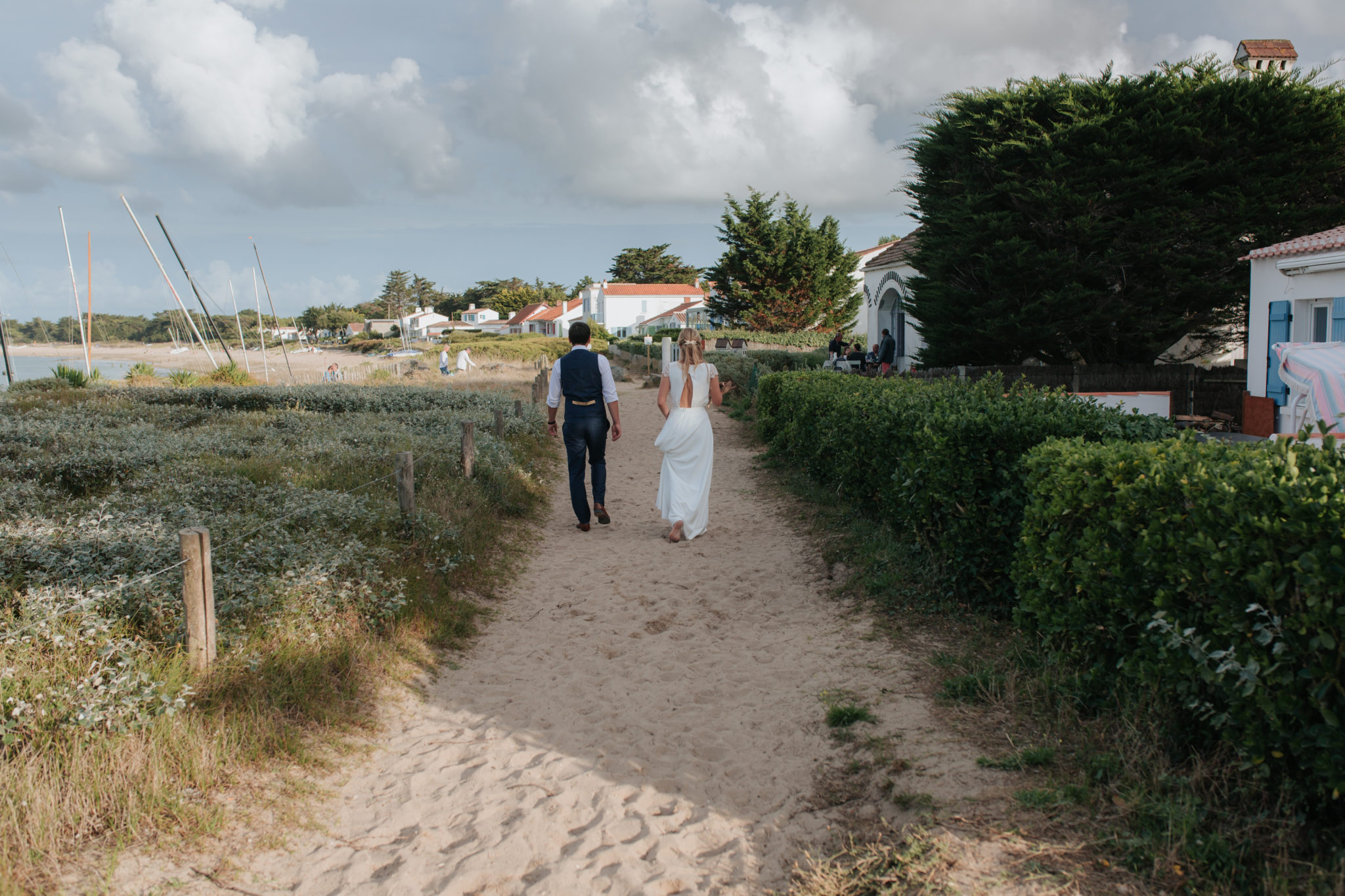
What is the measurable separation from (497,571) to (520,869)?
4.04 m

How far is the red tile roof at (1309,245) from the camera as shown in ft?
37.5

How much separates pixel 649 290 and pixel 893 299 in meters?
57.3

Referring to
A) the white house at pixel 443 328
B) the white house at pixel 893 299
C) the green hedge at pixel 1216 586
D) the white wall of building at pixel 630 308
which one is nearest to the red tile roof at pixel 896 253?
the white house at pixel 893 299

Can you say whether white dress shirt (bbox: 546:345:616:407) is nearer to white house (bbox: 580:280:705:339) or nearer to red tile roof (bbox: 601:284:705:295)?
white house (bbox: 580:280:705:339)

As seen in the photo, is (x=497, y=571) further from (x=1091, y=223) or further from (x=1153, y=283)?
(x=1153, y=283)

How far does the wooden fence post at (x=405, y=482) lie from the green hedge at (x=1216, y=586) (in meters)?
4.97

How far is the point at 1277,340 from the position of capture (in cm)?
1266

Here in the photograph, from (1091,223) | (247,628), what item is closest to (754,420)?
(1091,223)

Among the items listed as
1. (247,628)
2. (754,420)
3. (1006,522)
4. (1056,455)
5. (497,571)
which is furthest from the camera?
(754,420)

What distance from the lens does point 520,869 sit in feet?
10.4

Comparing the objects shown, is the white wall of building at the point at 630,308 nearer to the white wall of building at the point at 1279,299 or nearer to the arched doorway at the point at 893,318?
the arched doorway at the point at 893,318

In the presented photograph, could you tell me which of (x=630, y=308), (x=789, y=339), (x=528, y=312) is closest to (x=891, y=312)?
(x=789, y=339)

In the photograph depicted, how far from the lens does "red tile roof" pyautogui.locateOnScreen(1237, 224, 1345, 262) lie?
37.5 ft

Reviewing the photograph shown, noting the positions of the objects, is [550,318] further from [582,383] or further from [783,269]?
[582,383]
